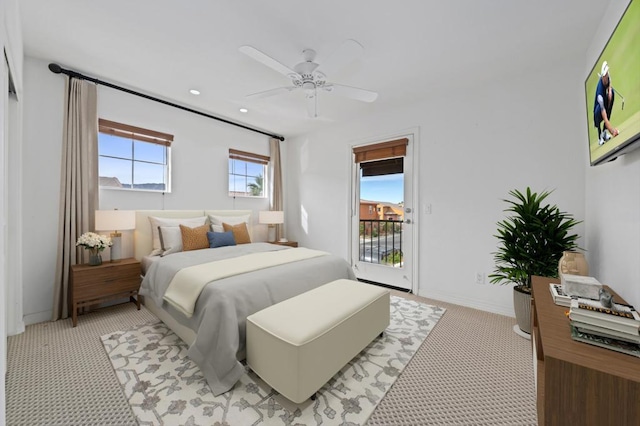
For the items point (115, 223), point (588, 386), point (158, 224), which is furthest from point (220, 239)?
point (588, 386)

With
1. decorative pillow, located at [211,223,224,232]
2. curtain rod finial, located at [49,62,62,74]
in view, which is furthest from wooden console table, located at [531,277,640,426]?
curtain rod finial, located at [49,62,62,74]

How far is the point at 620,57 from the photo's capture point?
1.28m

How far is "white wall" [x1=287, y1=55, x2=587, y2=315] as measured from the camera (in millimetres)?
2488

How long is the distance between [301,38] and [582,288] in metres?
2.56

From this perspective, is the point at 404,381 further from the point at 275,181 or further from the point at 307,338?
the point at 275,181

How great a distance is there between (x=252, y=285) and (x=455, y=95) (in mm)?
3140

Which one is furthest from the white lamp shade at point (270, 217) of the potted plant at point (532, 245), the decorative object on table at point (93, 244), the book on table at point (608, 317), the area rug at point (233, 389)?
the book on table at point (608, 317)

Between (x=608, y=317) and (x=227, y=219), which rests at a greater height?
(x=227, y=219)

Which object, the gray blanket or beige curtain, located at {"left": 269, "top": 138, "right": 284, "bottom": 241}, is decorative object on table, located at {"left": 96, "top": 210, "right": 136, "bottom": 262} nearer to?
the gray blanket

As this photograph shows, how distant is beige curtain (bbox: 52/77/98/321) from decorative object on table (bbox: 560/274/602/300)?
13.5ft

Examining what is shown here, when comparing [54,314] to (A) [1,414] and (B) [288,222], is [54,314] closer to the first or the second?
(A) [1,414]

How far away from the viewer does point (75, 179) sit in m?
2.66

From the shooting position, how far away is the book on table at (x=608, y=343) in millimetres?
937

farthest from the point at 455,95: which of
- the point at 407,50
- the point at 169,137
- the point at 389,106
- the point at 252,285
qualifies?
the point at 169,137
